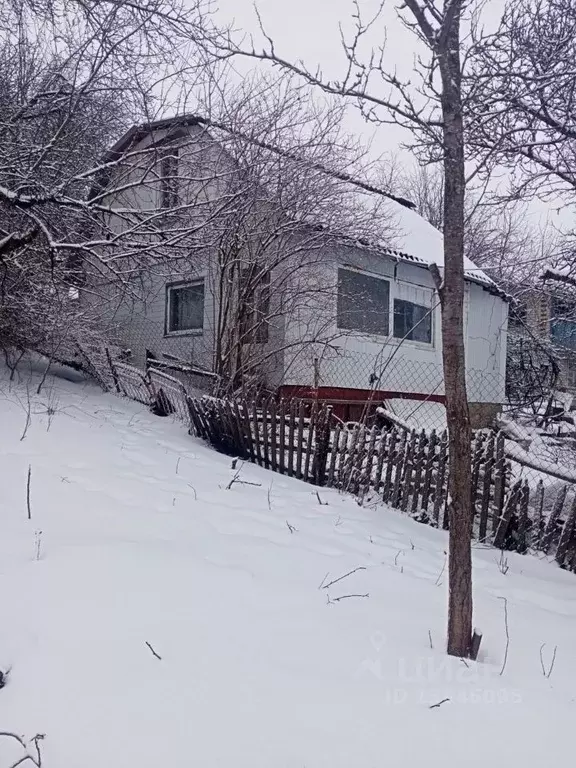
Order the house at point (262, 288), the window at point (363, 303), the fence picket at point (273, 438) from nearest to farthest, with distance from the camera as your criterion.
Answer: the fence picket at point (273, 438)
the house at point (262, 288)
the window at point (363, 303)

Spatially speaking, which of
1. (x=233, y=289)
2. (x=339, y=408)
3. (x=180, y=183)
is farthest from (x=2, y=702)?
(x=339, y=408)

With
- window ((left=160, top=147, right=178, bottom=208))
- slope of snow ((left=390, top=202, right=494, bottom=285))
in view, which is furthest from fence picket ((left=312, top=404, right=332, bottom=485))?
slope of snow ((left=390, top=202, right=494, bottom=285))

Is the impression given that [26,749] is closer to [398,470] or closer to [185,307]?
[398,470]

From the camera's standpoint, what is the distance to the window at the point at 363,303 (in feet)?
33.8

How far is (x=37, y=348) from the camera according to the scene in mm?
8867

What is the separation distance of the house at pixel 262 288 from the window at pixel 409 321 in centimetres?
3

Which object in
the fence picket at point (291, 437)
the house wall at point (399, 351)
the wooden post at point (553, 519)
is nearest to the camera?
the wooden post at point (553, 519)

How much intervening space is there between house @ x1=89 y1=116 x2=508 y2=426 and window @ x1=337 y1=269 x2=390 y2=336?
29mm

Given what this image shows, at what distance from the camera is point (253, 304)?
30.3ft

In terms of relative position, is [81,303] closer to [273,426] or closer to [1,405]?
[1,405]

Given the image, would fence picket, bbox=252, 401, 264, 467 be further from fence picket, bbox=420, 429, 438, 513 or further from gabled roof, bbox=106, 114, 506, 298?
gabled roof, bbox=106, 114, 506, 298

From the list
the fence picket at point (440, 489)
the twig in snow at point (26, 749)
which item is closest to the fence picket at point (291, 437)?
the fence picket at point (440, 489)

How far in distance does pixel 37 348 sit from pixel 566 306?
7487mm

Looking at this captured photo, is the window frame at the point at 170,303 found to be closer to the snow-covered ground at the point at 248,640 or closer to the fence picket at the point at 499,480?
the snow-covered ground at the point at 248,640
